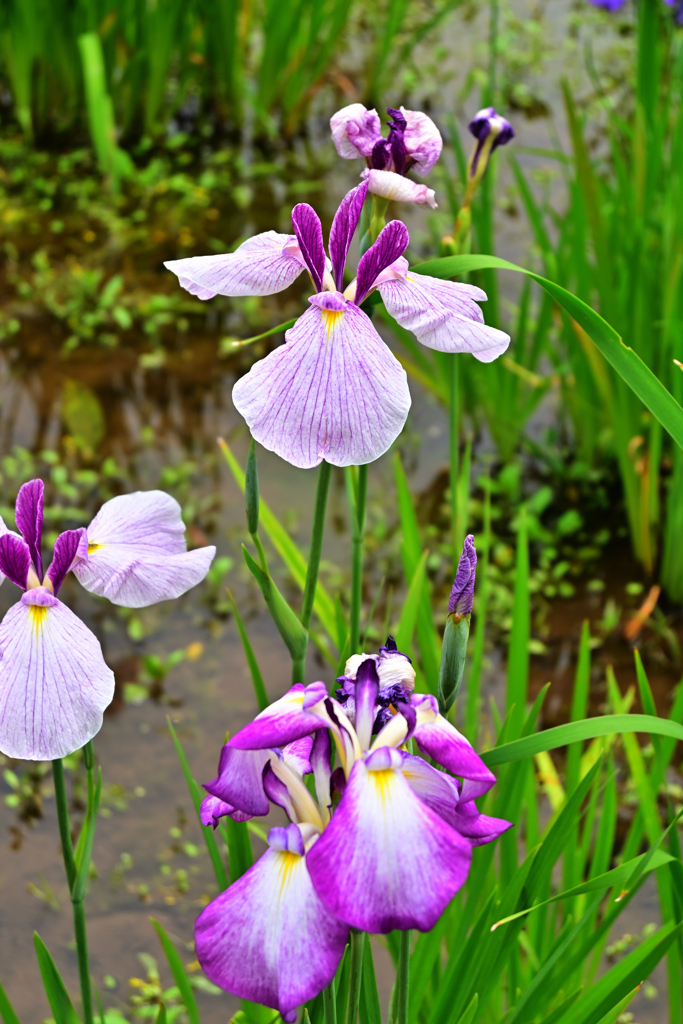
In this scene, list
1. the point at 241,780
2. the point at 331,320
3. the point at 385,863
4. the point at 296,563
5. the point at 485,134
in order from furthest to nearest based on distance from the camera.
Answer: the point at 296,563 → the point at 485,134 → the point at 331,320 → the point at 241,780 → the point at 385,863

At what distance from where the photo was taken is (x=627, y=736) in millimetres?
1198

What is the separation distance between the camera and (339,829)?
1.89 ft

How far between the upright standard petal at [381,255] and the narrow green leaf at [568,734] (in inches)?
15.8

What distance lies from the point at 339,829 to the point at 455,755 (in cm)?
11

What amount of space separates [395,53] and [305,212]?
3.87 metres

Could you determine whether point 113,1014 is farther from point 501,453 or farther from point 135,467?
point 501,453

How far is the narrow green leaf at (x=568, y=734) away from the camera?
765mm

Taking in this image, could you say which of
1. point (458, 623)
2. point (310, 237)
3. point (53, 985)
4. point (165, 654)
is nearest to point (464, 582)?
point (458, 623)

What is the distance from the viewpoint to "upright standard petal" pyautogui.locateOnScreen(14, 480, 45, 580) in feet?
2.76

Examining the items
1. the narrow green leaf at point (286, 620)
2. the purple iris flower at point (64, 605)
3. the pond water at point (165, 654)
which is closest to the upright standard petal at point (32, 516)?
the purple iris flower at point (64, 605)

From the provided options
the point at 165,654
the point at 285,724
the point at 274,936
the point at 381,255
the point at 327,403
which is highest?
the point at 381,255

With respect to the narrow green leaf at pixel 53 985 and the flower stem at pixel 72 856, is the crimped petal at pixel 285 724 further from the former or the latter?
the narrow green leaf at pixel 53 985

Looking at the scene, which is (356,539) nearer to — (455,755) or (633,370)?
(633,370)

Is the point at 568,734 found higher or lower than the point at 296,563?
higher
